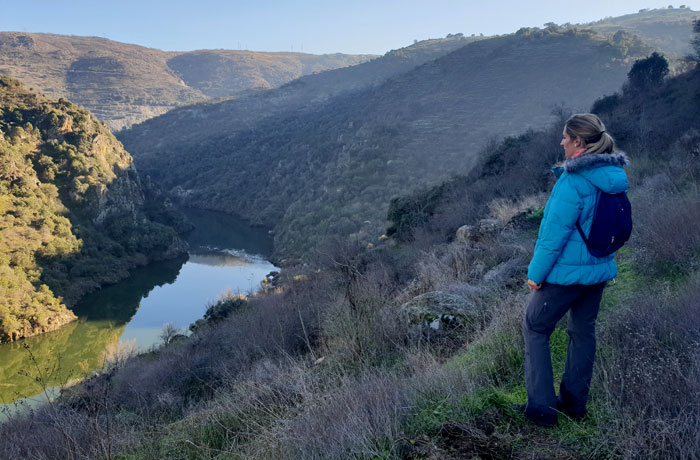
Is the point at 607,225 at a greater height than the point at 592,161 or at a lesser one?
lesser

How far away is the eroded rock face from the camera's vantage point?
182 inches

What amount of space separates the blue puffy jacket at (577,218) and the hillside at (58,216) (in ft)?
92.0

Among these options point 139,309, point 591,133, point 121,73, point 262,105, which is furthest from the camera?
point 121,73

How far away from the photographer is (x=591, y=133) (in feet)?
7.80

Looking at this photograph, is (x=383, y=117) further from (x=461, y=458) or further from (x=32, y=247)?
(x=461, y=458)

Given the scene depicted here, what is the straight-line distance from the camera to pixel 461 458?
2.12 meters

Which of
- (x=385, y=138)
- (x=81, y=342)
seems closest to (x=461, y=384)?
(x=81, y=342)

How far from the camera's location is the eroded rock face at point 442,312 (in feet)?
15.2

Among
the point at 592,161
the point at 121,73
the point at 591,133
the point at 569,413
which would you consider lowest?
the point at 569,413

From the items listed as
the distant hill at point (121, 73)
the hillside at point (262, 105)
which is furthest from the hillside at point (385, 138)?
the distant hill at point (121, 73)

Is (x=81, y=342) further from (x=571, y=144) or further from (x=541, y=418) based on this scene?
(x=571, y=144)

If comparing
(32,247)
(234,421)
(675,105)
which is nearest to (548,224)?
(234,421)

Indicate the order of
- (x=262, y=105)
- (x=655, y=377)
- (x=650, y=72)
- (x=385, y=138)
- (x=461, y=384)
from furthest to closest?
1. (x=262, y=105)
2. (x=385, y=138)
3. (x=650, y=72)
4. (x=461, y=384)
5. (x=655, y=377)

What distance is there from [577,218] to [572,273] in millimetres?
→ 296
